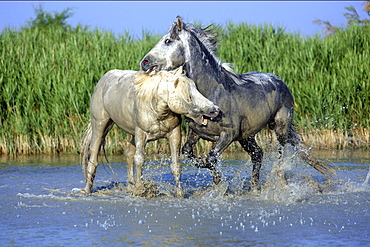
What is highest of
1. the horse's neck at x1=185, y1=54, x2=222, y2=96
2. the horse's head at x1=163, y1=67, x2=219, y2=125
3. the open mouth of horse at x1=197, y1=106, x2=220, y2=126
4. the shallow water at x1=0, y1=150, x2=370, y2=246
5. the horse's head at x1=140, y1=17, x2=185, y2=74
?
the horse's head at x1=140, y1=17, x2=185, y2=74

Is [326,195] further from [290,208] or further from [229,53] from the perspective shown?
[229,53]

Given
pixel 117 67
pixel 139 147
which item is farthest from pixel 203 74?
pixel 117 67

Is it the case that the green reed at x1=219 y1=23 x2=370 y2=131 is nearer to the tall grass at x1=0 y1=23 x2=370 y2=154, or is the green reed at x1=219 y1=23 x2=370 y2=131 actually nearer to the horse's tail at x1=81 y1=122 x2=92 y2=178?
the tall grass at x1=0 y1=23 x2=370 y2=154

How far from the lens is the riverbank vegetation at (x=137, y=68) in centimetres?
1141

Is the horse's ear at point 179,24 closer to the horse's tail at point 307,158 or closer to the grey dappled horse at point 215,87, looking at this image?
the grey dappled horse at point 215,87

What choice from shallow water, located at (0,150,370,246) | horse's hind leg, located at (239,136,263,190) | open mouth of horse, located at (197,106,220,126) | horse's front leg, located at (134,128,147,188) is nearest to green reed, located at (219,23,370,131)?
shallow water, located at (0,150,370,246)

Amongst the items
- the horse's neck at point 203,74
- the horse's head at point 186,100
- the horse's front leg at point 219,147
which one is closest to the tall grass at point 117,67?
the horse's front leg at point 219,147

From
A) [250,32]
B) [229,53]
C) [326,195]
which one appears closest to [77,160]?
[229,53]

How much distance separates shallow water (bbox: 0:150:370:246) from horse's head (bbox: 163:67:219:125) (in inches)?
42.0

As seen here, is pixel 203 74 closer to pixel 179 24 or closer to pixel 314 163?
pixel 179 24

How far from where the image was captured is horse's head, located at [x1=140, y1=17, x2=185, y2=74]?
248 inches

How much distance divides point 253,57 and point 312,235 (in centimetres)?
868

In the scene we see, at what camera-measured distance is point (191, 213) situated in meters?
5.90

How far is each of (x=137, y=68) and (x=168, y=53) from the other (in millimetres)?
6068
